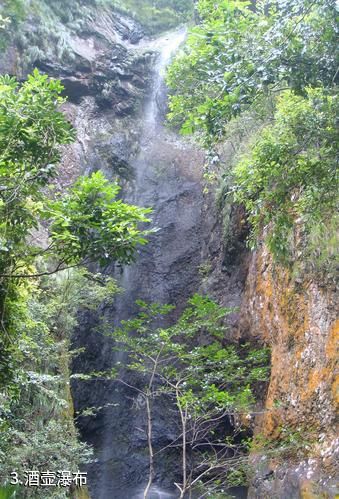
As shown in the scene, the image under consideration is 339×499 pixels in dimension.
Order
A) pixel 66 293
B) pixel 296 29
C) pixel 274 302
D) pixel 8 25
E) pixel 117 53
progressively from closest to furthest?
pixel 296 29 → pixel 274 302 → pixel 66 293 → pixel 8 25 → pixel 117 53

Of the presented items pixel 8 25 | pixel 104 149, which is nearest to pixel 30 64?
pixel 8 25

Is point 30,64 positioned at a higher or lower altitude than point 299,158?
higher

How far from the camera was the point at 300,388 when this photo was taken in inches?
255

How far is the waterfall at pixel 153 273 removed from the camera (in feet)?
35.1

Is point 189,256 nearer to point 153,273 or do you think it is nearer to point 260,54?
point 153,273

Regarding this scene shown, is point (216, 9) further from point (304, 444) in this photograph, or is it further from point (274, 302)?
point (304, 444)

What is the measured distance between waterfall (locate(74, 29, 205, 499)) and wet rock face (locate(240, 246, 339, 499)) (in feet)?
8.40

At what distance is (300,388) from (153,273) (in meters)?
6.86

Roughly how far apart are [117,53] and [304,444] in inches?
578

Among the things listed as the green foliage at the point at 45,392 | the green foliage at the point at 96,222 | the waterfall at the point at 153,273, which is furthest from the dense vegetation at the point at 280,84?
the waterfall at the point at 153,273

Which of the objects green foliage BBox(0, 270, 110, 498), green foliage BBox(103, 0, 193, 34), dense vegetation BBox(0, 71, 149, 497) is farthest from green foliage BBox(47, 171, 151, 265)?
green foliage BBox(103, 0, 193, 34)

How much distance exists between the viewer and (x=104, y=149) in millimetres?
15359

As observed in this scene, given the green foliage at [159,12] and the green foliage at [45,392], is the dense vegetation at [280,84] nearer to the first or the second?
the green foliage at [45,392]

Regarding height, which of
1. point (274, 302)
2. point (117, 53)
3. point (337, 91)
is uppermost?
point (117, 53)
